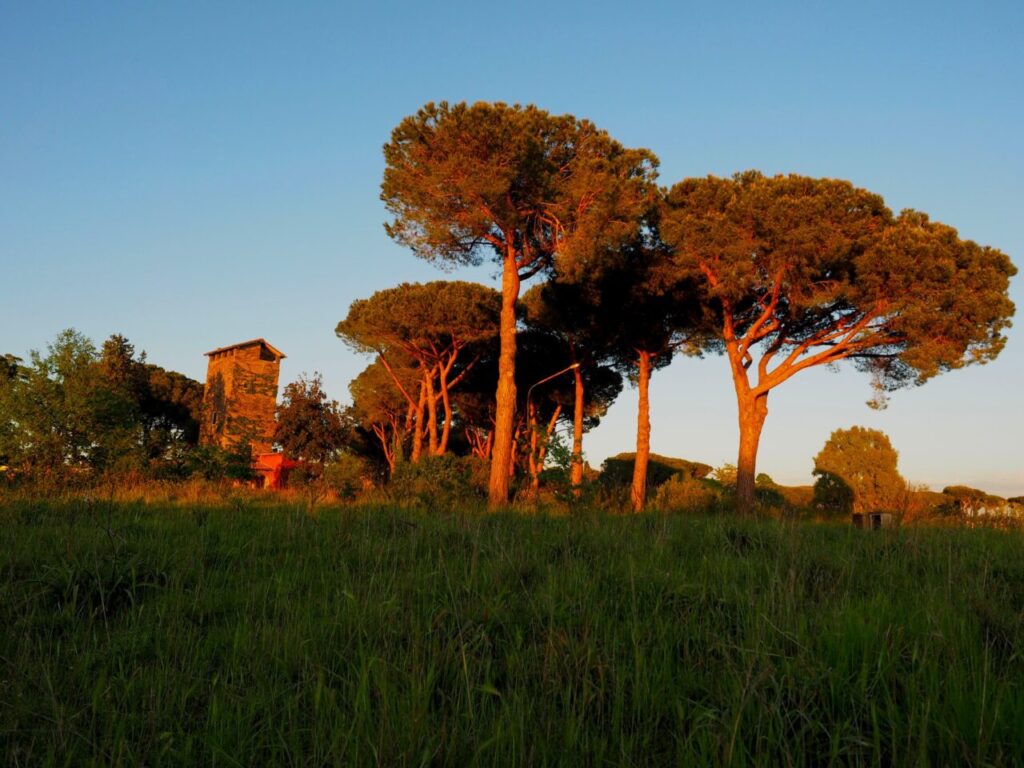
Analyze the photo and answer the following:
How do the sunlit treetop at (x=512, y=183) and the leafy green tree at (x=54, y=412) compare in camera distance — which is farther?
the sunlit treetop at (x=512, y=183)

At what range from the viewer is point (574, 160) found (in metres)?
18.5

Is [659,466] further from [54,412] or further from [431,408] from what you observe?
[54,412]

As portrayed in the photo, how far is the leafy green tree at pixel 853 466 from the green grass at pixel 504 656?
2836 centimetres

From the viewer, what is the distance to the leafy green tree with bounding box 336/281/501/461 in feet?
96.5

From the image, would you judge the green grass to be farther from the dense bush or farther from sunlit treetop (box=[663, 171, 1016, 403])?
the dense bush

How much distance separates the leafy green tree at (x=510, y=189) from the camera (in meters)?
17.0

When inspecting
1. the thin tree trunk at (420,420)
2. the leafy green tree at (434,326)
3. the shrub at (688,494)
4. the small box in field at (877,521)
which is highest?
the leafy green tree at (434,326)

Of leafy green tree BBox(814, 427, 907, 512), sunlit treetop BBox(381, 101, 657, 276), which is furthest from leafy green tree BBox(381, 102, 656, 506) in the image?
leafy green tree BBox(814, 427, 907, 512)

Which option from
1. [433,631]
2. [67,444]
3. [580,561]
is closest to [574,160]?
[67,444]

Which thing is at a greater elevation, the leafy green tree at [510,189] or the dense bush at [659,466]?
the leafy green tree at [510,189]

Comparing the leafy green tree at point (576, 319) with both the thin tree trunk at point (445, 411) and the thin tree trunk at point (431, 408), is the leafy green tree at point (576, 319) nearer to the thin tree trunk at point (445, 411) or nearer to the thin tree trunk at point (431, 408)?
the thin tree trunk at point (445, 411)

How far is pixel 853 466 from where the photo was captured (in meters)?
31.0

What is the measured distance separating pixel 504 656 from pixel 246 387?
139ft

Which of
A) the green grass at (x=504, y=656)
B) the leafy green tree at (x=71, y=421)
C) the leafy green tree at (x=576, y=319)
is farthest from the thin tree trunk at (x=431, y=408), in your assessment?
the green grass at (x=504, y=656)
